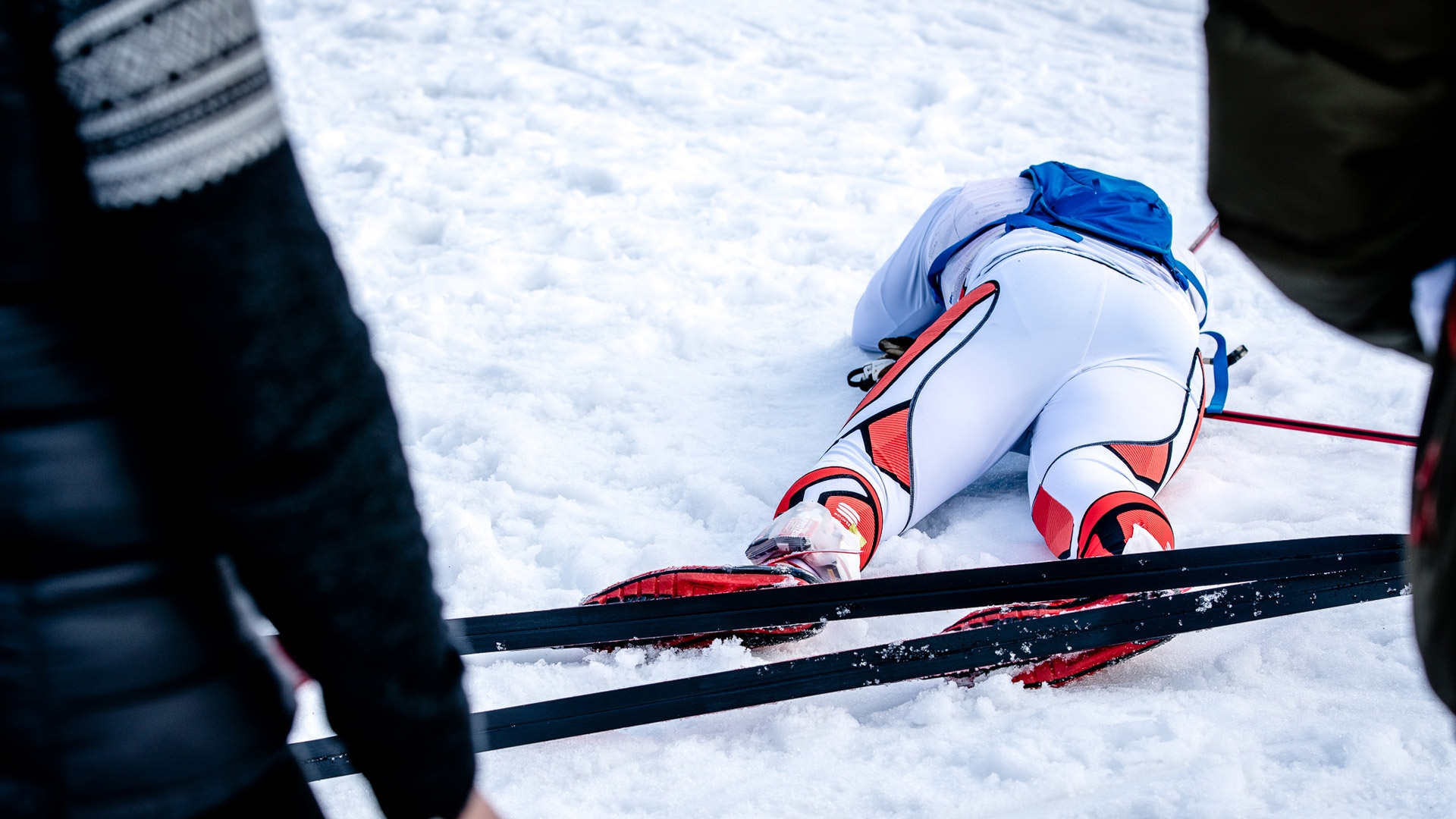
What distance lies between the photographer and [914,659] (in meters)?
1.17

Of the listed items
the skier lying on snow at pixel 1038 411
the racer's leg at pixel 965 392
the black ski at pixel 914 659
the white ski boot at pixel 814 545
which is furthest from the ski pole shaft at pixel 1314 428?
the white ski boot at pixel 814 545

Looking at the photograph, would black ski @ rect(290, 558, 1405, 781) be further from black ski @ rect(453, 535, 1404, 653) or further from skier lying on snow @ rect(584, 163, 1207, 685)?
skier lying on snow @ rect(584, 163, 1207, 685)

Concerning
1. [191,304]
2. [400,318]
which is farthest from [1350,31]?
[400,318]

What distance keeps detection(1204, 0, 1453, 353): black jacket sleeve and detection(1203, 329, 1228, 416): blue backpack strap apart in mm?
1343

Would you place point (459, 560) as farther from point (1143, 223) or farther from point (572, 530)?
point (1143, 223)

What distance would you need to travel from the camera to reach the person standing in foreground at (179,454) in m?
0.35

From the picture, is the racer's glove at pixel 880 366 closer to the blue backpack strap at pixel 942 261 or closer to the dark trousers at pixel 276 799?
the blue backpack strap at pixel 942 261

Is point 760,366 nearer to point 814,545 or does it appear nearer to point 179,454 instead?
point 814,545

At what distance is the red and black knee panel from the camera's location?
4.50ft

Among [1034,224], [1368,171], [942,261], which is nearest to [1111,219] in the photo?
[1034,224]

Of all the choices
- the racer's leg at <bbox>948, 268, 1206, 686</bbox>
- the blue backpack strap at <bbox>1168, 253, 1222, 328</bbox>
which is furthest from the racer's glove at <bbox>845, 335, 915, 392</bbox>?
the blue backpack strap at <bbox>1168, 253, 1222, 328</bbox>

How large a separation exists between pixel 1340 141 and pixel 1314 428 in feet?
5.08

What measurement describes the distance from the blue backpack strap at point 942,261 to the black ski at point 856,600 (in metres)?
0.83

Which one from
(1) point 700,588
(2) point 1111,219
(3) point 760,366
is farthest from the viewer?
(3) point 760,366
